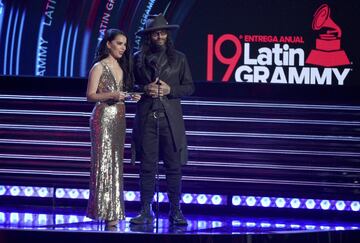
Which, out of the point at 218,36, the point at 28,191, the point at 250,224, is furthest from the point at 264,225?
the point at 28,191

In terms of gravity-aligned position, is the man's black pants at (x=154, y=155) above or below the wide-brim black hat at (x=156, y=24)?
below

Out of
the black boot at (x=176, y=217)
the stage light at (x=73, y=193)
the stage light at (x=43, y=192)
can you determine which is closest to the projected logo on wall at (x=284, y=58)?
the black boot at (x=176, y=217)

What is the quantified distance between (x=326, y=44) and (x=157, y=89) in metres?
2.19

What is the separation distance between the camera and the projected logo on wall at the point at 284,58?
27.2ft

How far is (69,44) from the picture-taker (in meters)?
8.48

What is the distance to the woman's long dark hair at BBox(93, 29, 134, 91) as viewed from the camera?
7.01 meters

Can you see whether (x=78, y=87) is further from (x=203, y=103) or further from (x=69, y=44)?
(x=203, y=103)

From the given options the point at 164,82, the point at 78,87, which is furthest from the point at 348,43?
the point at 78,87

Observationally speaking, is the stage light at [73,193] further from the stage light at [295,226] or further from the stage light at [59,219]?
the stage light at [295,226]

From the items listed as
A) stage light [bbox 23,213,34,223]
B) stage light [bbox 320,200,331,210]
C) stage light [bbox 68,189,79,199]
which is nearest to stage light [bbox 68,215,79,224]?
stage light [bbox 23,213,34,223]

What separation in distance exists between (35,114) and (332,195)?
10.5 feet

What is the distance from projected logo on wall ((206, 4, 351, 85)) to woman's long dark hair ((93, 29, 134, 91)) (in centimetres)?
141

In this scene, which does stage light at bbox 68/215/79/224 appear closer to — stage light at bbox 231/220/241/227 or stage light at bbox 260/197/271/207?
stage light at bbox 231/220/241/227

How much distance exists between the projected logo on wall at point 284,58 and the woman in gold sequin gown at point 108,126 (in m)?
1.56
